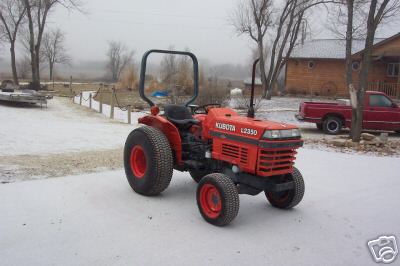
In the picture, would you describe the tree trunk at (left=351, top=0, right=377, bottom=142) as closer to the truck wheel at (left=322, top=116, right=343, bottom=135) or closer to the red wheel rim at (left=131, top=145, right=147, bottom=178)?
the truck wheel at (left=322, top=116, right=343, bottom=135)

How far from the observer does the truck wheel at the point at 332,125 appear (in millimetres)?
13570

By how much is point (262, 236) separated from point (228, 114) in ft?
4.93

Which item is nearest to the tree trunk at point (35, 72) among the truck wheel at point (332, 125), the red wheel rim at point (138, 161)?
the truck wheel at point (332, 125)

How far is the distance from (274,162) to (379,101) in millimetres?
10526

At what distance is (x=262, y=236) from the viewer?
13.6 feet

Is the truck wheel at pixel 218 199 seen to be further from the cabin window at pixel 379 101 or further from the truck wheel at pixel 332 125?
the cabin window at pixel 379 101

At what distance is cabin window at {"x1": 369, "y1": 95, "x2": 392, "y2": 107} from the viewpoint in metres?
13.4

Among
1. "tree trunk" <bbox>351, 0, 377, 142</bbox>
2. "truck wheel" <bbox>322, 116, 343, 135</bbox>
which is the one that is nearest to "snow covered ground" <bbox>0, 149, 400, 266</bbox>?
"tree trunk" <bbox>351, 0, 377, 142</bbox>

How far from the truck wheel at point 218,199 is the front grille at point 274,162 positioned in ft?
1.21

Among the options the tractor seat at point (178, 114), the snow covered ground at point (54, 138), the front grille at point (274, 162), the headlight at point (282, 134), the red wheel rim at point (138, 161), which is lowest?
the snow covered ground at point (54, 138)

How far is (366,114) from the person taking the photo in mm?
13266

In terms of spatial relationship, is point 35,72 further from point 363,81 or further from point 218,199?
point 218,199

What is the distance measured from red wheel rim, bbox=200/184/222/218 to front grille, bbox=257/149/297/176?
0.55 metres

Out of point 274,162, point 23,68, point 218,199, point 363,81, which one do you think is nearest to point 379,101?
point 363,81
